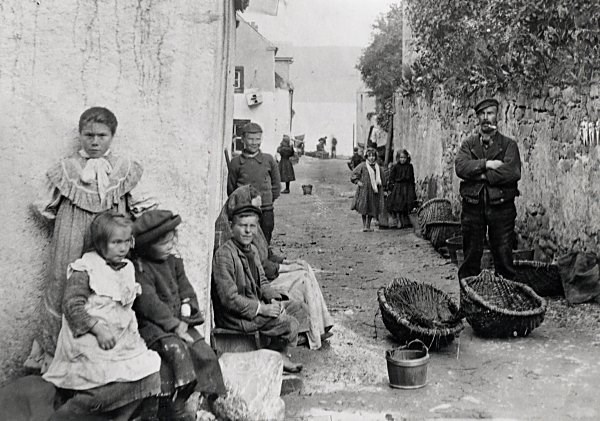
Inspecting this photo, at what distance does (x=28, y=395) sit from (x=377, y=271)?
22.1ft

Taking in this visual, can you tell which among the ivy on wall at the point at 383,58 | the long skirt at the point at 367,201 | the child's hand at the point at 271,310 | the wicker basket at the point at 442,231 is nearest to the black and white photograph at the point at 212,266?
the child's hand at the point at 271,310

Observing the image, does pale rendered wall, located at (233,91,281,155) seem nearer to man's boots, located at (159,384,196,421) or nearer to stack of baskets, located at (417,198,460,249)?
stack of baskets, located at (417,198,460,249)

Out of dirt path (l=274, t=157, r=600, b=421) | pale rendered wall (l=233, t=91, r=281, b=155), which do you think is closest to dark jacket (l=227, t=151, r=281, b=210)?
dirt path (l=274, t=157, r=600, b=421)

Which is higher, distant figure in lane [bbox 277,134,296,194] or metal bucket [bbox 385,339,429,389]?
distant figure in lane [bbox 277,134,296,194]

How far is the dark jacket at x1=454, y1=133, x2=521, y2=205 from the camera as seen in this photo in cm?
757

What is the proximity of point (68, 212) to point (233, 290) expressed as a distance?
1396 millimetres

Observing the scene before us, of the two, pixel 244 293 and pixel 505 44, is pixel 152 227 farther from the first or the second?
pixel 505 44

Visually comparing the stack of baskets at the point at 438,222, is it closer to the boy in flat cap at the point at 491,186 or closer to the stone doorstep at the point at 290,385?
the boy in flat cap at the point at 491,186

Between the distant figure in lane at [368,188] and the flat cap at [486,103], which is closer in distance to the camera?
the flat cap at [486,103]

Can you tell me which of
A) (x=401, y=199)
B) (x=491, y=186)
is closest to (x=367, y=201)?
(x=401, y=199)

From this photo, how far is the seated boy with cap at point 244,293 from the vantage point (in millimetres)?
5105

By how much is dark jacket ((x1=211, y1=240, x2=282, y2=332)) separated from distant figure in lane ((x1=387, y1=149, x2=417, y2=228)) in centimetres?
901

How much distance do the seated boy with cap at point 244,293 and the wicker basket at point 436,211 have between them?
697 centimetres

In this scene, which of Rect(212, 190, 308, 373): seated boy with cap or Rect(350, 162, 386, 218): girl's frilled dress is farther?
Rect(350, 162, 386, 218): girl's frilled dress
